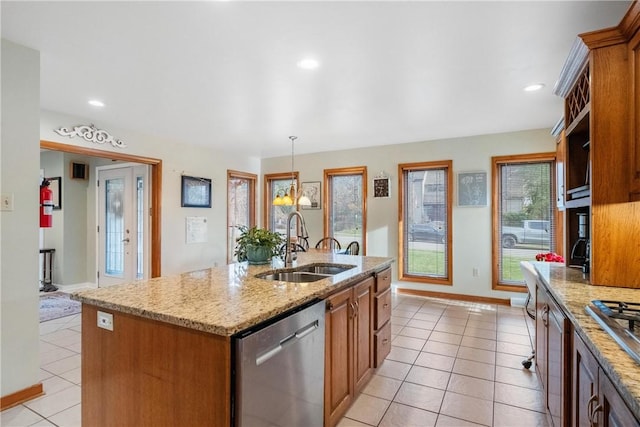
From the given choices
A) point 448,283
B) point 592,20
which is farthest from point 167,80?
point 448,283

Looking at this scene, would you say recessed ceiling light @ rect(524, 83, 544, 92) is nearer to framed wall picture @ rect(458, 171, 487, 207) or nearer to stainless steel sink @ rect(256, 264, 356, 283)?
framed wall picture @ rect(458, 171, 487, 207)

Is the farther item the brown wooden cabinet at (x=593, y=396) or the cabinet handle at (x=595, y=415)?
the cabinet handle at (x=595, y=415)

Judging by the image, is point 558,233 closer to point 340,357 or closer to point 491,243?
point 491,243

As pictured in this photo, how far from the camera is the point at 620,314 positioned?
1.20m

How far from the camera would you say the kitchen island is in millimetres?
1204

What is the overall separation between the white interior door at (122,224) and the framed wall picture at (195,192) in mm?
549

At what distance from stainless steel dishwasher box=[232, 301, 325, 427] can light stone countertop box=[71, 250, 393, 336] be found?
0.06m

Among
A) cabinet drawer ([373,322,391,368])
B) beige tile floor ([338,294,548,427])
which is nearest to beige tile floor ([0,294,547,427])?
beige tile floor ([338,294,548,427])

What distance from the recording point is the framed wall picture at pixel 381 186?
5.39 m

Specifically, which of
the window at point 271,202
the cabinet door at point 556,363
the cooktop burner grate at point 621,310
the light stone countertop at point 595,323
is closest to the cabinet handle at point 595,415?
the light stone countertop at point 595,323

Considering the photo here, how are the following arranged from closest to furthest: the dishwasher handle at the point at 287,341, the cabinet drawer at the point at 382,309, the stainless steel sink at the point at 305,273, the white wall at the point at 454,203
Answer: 1. the dishwasher handle at the point at 287,341
2. the stainless steel sink at the point at 305,273
3. the cabinet drawer at the point at 382,309
4. the white wall at the point at 454,203

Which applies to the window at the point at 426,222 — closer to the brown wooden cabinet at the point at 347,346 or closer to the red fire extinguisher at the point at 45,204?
the brown wooden cabinet at the point at 347,346

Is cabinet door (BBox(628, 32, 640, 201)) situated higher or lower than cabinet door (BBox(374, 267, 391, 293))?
higher

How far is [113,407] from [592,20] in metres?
3.30
